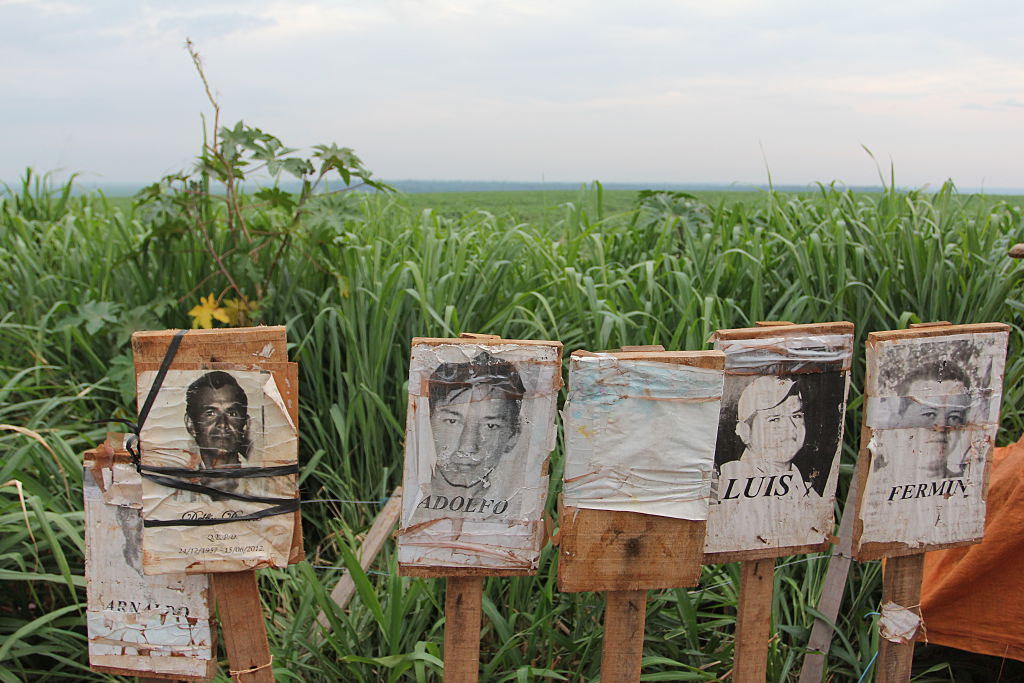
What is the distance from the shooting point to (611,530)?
113 cm

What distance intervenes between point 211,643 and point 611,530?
0.63 m

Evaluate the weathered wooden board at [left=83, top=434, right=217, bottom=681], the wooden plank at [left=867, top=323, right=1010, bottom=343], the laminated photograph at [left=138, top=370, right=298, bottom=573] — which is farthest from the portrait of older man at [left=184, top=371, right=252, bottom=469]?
the wooden plank at [left=867, top=323, right=1010, bottom=343]

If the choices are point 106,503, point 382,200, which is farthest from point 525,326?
point 382,200

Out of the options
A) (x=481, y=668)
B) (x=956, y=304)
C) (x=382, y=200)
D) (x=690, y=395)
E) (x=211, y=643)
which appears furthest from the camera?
(x=382, y=200)

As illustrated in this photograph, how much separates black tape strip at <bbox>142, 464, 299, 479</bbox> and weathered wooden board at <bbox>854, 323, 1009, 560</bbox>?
88cm

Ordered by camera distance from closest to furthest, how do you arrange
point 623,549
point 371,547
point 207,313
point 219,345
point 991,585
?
point 219,345 → point 623,549 → point 991,585 → point 371,547 → point 207,313

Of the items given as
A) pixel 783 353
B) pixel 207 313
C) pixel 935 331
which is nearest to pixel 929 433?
pixel 935 331

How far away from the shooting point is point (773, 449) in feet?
3.88

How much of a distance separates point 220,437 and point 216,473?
0.05 meters

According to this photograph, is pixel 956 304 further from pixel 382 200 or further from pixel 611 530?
pixel 382 200

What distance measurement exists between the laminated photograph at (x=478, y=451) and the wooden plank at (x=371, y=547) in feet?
2.04

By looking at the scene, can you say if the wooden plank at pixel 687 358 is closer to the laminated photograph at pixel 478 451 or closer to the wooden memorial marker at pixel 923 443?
the laminated photograph at pixel 478 451

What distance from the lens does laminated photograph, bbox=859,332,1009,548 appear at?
3.85ft

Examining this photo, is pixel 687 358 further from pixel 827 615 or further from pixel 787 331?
pixel 827 615
